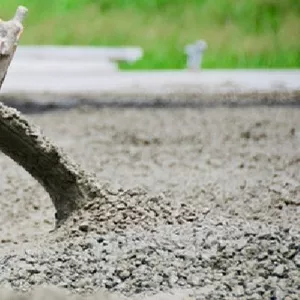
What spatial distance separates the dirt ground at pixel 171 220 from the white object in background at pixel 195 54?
244cm

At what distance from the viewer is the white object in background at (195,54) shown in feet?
25.6

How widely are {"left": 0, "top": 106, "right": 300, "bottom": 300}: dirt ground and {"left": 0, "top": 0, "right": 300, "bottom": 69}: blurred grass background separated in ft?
9.15

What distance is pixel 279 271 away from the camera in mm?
2197

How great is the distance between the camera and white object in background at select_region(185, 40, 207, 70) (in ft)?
25.6

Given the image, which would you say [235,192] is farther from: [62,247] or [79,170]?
[62,247]

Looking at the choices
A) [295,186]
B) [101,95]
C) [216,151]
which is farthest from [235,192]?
[101,95]

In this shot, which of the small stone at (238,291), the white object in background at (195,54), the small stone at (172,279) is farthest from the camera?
the white object in background at (195,54)

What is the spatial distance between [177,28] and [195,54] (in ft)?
2.42

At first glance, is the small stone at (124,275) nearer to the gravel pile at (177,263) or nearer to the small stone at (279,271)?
the gravel pile at (177,263)

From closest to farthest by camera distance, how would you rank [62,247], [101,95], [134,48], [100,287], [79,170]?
[100,287]
[62,247]
[79,170]
[101,95]
[134,48]

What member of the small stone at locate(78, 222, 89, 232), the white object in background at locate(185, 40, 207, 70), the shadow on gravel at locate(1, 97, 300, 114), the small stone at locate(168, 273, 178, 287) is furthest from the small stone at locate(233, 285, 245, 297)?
the white object in background at locate(185, 40, 207, 70)

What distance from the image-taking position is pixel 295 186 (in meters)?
3.48

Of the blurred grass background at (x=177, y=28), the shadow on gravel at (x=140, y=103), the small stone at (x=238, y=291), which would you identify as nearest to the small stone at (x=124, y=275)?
the small stone at (x=238, y=291)

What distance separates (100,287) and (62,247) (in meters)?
0.36
